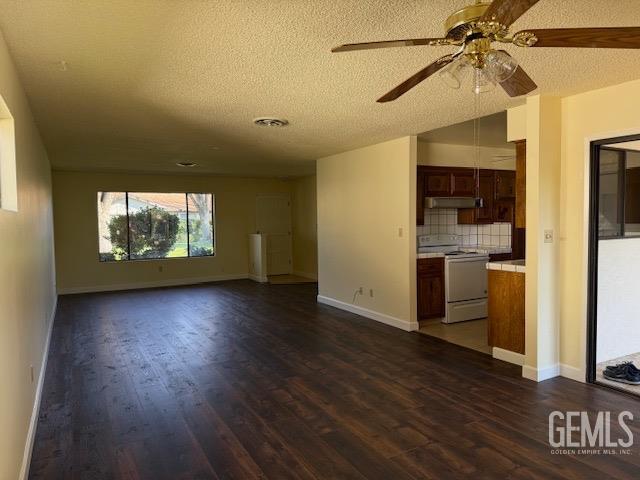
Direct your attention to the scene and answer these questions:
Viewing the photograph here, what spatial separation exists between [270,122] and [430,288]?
283 cm

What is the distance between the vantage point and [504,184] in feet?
19.9

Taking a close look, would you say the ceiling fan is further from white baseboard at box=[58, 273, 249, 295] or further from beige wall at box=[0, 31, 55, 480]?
white baseboard at box=[58, 273, 249, 295]

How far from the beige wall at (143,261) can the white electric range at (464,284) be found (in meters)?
5.08

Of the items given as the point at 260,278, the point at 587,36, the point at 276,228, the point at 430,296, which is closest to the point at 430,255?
the point at 430,296

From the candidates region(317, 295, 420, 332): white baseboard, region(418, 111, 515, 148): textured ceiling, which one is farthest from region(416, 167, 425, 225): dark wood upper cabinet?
region(317, 295, 420, 332): white baseboard

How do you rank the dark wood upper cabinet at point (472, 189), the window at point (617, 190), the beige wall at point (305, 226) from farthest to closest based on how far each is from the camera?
1. the beige wall at point (305, 226)
2. the dark wood upper cabinet at point (472, 189)
3. the window at point (617, 190)

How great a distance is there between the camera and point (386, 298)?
543 centimetres

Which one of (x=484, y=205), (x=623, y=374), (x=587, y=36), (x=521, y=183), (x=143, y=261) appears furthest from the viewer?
(x=143, y=261)

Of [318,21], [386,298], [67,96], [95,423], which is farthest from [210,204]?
[318,21]

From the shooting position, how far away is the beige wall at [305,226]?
369 inches

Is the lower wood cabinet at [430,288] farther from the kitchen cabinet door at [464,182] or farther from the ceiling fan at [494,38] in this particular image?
the ceiling fan at [494,38]

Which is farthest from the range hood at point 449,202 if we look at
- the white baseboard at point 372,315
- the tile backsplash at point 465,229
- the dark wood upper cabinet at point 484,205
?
the white baseboard at point 372,315

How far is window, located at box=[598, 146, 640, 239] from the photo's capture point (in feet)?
11.5

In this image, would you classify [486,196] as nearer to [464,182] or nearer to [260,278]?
[464,182]
